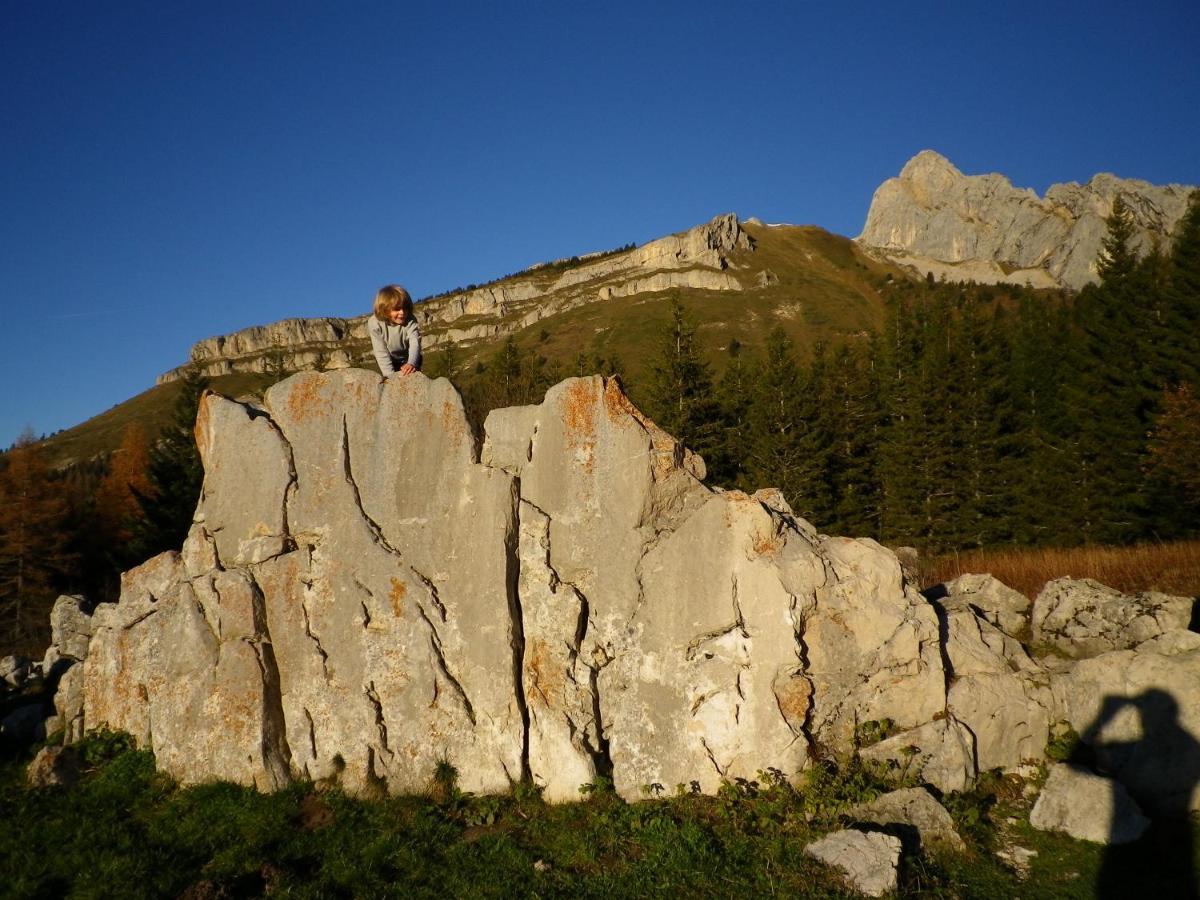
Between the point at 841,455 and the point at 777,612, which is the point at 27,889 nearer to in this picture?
the point at 777,612

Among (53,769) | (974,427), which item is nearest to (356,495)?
(53,769)

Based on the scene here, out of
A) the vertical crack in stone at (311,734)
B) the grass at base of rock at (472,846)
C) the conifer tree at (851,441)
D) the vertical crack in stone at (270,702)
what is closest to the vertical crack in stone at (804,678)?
the grass at base of rock at (472,846)

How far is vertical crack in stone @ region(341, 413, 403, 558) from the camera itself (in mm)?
10367

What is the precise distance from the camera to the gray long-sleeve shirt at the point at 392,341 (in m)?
11.1

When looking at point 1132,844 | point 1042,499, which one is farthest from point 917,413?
point 1132,844

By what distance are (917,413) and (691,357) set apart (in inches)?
587

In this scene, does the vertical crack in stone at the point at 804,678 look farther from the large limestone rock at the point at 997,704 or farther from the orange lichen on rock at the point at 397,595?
the orange lichen on rock at the point at 397,595

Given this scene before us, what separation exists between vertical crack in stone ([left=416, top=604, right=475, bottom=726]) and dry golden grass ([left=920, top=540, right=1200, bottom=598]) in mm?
13992

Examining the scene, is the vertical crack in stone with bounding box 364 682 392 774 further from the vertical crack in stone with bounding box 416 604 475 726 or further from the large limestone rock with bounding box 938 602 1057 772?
the large limestone rock with bounding box 938 602 1057 772

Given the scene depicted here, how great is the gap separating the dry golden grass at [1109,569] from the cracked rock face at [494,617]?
33.8ft

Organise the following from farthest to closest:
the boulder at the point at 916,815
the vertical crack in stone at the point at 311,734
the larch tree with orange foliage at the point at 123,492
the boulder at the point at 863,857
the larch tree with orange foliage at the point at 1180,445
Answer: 1. the larch tree with orange foliage at the point at 123,492
2. the larch tree with orange foliage at the point at 1180,445
3. the vertical crack in stone at the point at 311,734
4. the boulder at the point at 916,815
5. the boulder at the point at 863,857

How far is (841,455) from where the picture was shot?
1810 inches

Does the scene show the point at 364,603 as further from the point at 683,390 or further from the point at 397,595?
the point at 683,390

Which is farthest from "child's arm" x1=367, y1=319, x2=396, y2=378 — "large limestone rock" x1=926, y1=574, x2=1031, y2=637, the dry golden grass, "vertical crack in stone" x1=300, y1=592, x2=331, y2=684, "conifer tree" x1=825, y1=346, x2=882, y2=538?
"conifer tree" x1=825, y1=346, x2=882, y2=538
